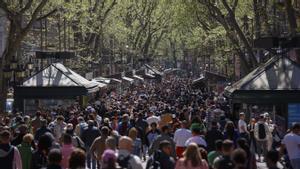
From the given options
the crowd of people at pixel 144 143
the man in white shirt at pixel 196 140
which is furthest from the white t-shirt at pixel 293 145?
the man in white shirt at pixel 196 140

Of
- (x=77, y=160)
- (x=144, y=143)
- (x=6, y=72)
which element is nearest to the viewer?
(x=77, y=160)

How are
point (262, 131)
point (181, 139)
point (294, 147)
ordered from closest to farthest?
point (294, 147), point (181, 139), point (262, 131)

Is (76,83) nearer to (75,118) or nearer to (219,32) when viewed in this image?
(75,118)

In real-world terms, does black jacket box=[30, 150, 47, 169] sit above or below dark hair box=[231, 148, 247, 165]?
below

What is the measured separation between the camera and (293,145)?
13828 millimetres

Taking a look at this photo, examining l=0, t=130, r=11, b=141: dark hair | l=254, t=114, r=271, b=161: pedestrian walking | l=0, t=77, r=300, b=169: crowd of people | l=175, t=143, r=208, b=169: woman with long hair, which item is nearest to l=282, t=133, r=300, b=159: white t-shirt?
l=0, t=77, r=300, b=169: crowd of people

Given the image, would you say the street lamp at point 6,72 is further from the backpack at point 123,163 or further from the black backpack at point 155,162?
the backpack at point 123,163

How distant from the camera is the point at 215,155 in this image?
11.7 m

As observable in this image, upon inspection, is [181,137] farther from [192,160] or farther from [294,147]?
[192,160]

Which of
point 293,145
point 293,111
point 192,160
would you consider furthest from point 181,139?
point 293,111

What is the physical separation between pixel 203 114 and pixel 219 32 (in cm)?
1193

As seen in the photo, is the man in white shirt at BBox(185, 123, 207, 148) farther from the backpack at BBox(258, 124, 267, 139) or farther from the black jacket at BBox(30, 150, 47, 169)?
the backpack at BBox(258, 124, 267, 139)

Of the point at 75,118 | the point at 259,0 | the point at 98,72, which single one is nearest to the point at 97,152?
the point at 75,118

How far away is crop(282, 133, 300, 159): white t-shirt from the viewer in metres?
13.8
